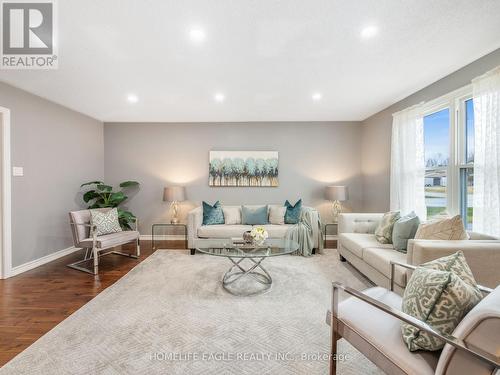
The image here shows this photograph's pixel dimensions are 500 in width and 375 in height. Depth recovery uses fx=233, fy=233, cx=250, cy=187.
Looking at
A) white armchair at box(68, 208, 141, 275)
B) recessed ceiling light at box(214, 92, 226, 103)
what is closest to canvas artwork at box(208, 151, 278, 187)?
recessed ceiling light at box(214, 92, 226, 103)

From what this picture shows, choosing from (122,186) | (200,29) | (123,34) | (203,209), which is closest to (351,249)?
(203,209)

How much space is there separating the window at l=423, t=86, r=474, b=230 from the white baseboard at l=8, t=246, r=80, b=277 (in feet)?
18.8

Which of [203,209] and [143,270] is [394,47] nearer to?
[203,209]

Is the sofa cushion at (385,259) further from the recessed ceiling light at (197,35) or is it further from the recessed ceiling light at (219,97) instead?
the recessed ceiling light at (219,97)

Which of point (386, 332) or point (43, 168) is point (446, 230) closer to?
point (386, 332)

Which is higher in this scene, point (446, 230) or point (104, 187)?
point (104, 187)

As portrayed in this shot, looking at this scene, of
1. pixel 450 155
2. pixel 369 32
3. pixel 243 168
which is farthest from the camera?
pixel 243 168

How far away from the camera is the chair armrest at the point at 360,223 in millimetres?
3598

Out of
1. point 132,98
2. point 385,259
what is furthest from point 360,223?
point 132,98

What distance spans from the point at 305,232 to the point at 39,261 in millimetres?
4173

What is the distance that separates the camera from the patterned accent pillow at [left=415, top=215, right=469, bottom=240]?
2.17 metres

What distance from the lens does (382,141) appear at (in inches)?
169

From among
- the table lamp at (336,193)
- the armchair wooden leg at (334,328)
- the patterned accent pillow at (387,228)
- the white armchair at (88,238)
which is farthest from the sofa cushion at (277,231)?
the armchair wooden leg at (334,328)

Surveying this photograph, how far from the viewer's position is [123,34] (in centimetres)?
206
